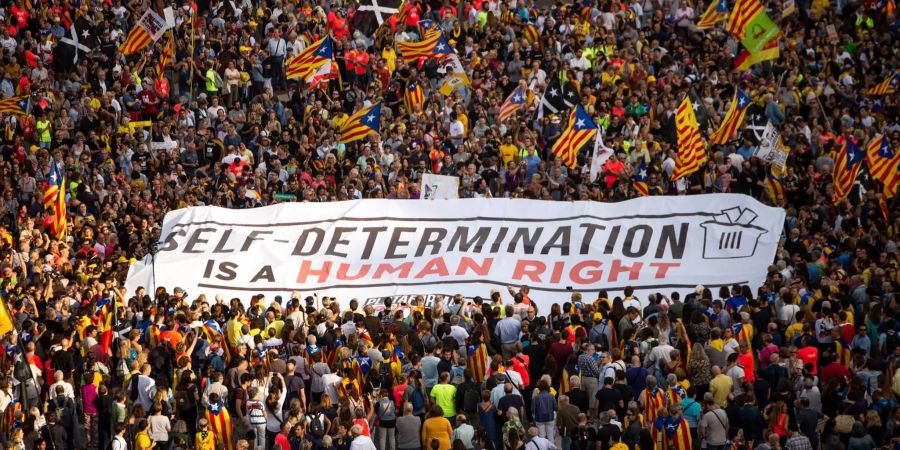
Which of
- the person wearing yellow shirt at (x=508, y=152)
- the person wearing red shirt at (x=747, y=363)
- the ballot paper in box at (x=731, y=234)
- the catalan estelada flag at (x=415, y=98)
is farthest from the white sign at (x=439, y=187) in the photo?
the person wearing red shirt at (x=747, y=363)

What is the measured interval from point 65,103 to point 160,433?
45.8 ft

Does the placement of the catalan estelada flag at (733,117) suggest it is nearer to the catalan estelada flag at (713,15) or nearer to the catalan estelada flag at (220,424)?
the catalan estelada flag at (713,15)

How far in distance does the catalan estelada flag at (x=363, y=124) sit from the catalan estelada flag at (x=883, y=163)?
9.07m

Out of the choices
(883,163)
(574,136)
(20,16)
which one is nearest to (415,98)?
(574,136)

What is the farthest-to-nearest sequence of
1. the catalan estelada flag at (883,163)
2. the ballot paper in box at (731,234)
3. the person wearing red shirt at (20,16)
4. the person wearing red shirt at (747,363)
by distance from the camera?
the person wearing red shirt at (20,16), the catalan estelada flag at (883,163), the ballot paper in box at (731,234), the person wearing red shirt at (747,363)

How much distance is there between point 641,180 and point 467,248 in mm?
4074

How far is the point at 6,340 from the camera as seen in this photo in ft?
78.6

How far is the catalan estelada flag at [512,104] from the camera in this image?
1312 inches

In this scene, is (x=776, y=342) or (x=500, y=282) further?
(x=500, y=282)

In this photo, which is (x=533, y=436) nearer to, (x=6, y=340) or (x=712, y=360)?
(x=712, y=360)

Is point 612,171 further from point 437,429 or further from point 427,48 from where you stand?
point 437,429

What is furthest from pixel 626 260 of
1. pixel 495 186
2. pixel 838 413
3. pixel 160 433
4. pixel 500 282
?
pixel 160 433

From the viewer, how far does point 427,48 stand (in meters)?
35.2

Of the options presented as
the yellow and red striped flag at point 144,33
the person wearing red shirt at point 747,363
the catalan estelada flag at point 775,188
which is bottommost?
the catalan estelada flag at point 775,188
